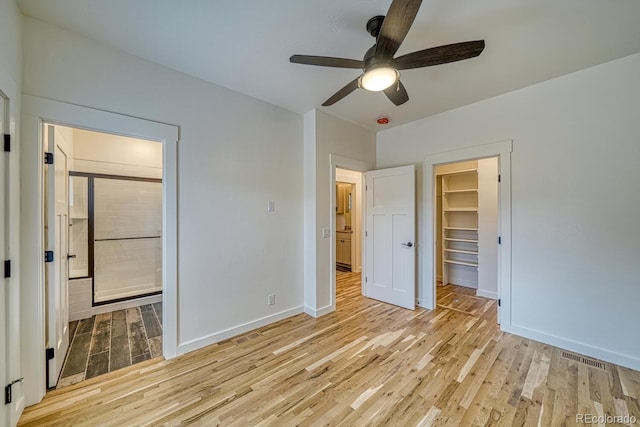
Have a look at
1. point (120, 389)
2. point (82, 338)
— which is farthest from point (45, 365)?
point (82, 338)

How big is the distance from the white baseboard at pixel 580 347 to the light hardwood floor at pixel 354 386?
3.3 inches

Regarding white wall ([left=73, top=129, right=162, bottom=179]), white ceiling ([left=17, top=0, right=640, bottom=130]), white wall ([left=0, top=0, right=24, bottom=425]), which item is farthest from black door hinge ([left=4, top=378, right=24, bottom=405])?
white wall ([left=73, top=129, right=162, bottom=179])

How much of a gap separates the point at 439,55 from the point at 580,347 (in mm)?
3003

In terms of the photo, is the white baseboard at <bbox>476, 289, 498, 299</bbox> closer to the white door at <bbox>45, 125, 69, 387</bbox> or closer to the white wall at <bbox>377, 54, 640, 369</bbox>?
the white wall at <bbox>377, 54, 640, 369</bbox>

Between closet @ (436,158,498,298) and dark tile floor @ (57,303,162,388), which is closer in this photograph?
dark tile floor @ (57,303,162,388)

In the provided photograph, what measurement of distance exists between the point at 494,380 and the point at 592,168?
2.16 metres

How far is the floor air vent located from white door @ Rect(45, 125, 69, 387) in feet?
14.4

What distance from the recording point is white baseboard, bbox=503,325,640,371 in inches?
86.8

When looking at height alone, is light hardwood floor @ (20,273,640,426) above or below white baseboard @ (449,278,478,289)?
below

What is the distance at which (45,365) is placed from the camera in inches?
73.5

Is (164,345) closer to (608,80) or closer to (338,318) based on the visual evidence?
(338,318)

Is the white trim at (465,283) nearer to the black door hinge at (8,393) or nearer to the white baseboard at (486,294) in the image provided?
the white baseboard at (486,294)

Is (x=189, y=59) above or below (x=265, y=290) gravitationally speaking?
above

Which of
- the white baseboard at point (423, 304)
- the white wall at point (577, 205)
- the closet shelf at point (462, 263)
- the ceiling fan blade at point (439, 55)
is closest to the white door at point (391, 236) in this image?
the white baseboard at point (423, 304)
